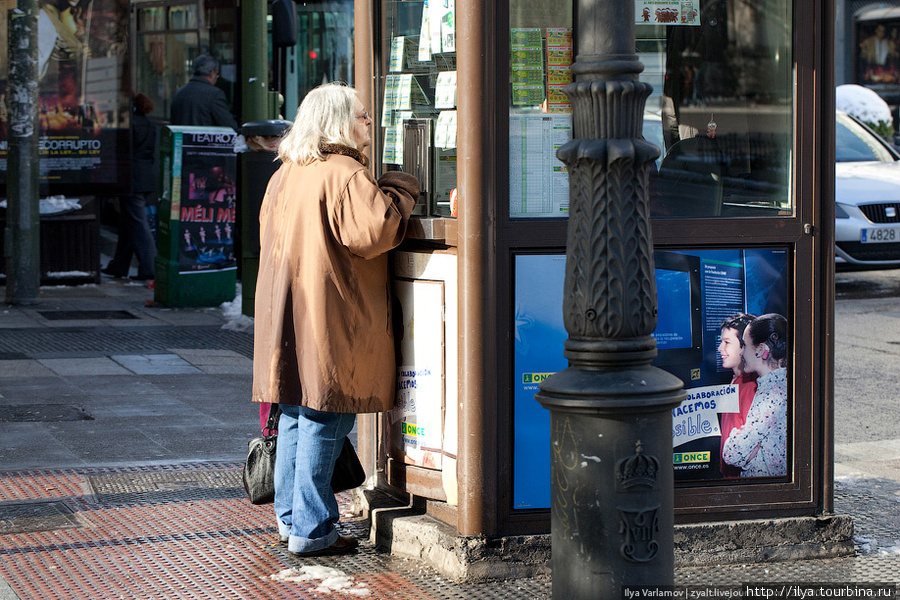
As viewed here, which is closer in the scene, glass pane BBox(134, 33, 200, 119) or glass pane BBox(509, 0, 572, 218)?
glass pane BBox(509, 0, 572, 218)

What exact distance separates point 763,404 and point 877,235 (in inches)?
329

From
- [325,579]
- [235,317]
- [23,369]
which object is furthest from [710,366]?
[235,317]

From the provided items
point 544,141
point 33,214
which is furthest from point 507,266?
point 33,214

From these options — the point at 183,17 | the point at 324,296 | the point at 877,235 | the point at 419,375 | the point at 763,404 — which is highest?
the point at 183,17

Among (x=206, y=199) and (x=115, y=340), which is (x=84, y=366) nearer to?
(x=115, y=340)

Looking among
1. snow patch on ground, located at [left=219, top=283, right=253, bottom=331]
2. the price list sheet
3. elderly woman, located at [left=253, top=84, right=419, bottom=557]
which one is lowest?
snow patch on ground, located at [left=219, top=283, right=253, bottom=331]

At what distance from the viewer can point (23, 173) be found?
10.5m

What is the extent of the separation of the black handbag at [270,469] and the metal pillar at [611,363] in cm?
158

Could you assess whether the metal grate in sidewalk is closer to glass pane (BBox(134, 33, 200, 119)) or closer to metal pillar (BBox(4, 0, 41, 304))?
metal pillar (BBox(4, 0, 41, 304))

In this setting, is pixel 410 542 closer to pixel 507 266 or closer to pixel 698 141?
pixel 507 266

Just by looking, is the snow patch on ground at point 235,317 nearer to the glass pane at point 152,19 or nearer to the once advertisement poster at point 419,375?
the glass pane at point 152,19

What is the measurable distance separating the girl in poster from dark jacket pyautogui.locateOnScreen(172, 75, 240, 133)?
27.0 ft

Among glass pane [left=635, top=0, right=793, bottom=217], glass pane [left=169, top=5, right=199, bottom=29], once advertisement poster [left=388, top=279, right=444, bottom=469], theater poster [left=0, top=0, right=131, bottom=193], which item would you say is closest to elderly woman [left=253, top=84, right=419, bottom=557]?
once advertisement poster [left=388, top=279, right=444, bottom=469]

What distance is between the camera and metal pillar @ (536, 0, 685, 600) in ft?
10.5
